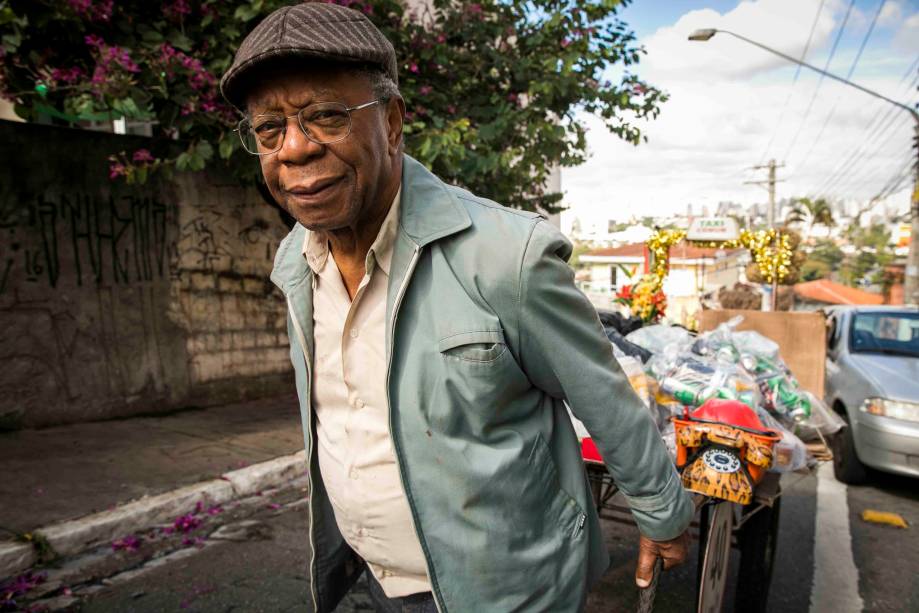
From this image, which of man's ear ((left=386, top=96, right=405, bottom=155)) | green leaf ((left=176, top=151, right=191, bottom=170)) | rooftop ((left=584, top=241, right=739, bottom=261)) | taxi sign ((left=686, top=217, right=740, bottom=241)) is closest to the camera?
man's ear ((left=386, top=96, right=405, bottom=155))

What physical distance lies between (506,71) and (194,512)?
529 centimetres

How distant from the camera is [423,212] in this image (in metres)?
1.49

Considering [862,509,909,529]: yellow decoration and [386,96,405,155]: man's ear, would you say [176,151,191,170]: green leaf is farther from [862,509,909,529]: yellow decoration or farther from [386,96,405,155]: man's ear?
[862,509,909,529]: yellow decoration

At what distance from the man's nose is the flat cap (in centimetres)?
13

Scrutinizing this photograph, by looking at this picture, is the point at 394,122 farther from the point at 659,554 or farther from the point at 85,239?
the point at 85,239

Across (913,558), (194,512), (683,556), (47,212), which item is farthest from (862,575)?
(47,212)

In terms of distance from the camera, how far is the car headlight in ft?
17.4

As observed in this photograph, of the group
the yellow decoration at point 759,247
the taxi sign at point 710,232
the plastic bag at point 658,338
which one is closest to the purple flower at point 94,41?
the plastic bag at point 658,338

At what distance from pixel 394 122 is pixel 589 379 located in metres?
0.73

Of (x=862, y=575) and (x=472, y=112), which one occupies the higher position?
(x=472, y=112)

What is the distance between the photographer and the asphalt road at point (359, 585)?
3367mm

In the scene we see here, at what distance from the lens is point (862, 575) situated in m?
4.00

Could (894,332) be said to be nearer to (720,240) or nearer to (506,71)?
(720,240)

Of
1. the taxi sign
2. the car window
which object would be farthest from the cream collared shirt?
the taxi sign
